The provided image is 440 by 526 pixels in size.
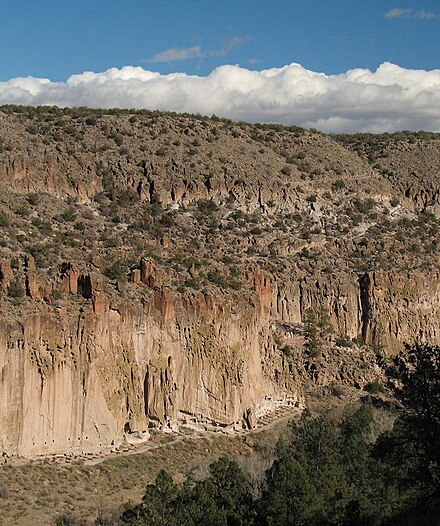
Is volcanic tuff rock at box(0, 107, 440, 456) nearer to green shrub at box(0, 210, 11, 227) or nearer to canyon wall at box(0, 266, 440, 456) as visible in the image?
canyon wall at box(0, 266, 440, 456)

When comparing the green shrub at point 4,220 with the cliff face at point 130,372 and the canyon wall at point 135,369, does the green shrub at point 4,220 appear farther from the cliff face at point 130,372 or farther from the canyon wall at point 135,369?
the cliff face at point 130,372

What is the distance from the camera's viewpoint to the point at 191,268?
41.8 meters

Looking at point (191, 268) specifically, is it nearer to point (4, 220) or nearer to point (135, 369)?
point (135, 369)

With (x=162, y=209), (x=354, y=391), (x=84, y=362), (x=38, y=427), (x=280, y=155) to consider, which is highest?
(x=280, y=155)

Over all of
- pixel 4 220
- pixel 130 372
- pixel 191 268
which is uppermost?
pixel 4 220

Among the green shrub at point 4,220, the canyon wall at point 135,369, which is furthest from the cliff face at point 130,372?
the green shrub at point 4,220

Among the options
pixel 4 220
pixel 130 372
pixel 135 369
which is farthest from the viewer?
pixel 4 220

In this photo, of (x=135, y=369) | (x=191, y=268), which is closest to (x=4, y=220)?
(x=191, y=268)

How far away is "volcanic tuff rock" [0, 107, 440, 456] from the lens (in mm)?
33375

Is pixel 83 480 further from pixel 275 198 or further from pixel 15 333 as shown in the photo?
pixel 275 198

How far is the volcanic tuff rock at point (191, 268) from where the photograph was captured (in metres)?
33.4

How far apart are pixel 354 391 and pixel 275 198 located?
57.4ft

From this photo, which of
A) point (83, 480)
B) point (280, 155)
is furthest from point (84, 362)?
point (280, 155)

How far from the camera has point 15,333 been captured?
31.4 metres
